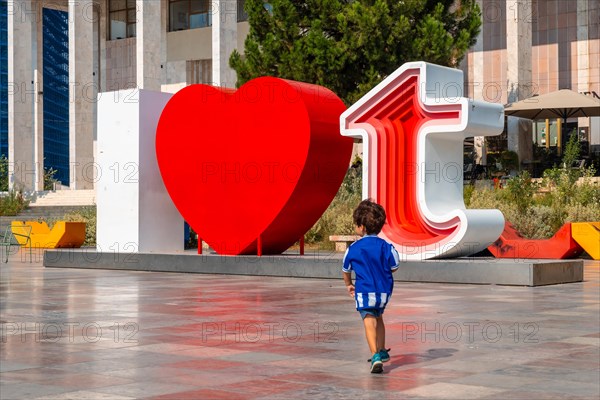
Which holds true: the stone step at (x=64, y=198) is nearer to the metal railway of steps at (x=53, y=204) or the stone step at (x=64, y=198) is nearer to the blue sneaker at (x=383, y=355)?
the metal railway of steps at (x=53, y=204)

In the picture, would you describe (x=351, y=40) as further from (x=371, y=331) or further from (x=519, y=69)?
(x=371, y=331)

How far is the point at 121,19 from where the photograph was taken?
52469 mm

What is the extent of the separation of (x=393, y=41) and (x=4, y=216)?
17.7 metres

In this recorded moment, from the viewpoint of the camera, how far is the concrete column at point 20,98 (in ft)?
154

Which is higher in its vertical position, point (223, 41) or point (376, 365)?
point (223, 41)

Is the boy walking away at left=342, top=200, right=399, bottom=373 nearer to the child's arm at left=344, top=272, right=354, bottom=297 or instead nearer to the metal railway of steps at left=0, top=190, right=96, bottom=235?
the child's arm at left=344, top=272, right=354, bottom=297

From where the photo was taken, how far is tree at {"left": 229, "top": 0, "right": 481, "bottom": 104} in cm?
2978

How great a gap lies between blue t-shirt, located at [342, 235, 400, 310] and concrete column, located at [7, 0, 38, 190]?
40974 mm

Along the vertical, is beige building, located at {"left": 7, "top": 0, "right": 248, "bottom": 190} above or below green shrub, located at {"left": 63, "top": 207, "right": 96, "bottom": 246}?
above

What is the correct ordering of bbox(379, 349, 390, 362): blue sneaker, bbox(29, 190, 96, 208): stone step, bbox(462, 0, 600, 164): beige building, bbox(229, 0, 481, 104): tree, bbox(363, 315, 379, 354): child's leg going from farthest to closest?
bbox(29, 190, 96, 208): stone step → bbox(462, 0, 600, 164): beige building → bbox(229, 0, 481, 104): tree → bbox(363, 315, 379, 354): child's leg → bbox(379, 349, 390, 362): blue sneaker

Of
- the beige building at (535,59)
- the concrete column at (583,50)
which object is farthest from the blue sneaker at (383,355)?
the concrete column at (583,50)

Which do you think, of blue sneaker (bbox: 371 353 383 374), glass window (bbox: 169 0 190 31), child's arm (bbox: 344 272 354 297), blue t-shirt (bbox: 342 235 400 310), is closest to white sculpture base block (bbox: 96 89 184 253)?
child's arm (bbox: 344 272 354 297)

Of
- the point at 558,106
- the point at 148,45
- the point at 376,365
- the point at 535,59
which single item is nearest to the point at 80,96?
the point at 148,45

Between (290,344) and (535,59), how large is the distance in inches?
1262
